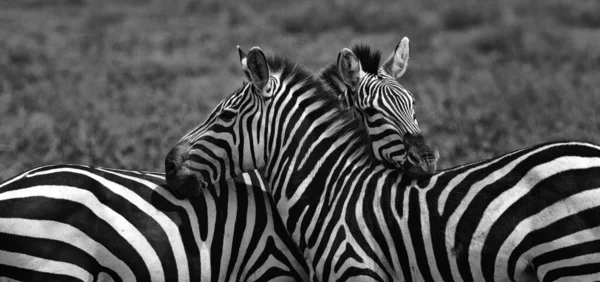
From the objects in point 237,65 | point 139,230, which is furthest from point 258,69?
point 237,65

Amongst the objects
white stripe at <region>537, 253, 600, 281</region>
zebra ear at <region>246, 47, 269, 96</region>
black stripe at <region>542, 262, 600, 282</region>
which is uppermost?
zebra ear at <region>246, 47, 269, 96</region>

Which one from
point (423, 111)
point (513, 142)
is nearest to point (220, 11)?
point (423, 111)

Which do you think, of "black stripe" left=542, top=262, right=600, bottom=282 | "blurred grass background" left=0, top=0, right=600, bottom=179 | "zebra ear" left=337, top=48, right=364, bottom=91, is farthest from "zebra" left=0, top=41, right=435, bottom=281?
"blurred grass background" left=0, top=0, right=600, bottom=179

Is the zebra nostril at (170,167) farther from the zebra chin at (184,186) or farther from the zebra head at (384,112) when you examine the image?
the zebra head at (384,112)

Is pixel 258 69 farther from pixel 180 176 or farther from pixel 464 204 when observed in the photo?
pixel 464 204

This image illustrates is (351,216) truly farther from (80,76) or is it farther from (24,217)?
(80,76)

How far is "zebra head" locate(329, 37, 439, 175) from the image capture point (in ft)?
15.8

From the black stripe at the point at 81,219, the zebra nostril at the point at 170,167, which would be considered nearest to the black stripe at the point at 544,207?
the zebra nostril at the point at 170,167

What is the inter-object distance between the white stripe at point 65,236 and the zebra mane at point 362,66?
74.6 inches

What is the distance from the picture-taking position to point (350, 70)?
537cm

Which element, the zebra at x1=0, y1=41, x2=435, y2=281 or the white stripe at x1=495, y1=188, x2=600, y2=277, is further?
the zebra at x1=0, y1=41, x2=435, y2=281

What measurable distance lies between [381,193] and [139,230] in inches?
58.2

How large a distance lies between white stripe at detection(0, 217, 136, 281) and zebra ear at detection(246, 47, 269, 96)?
134 cm

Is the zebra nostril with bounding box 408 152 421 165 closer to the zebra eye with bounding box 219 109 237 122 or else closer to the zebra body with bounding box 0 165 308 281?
the zebra body with bounding box 0 165 308 281
